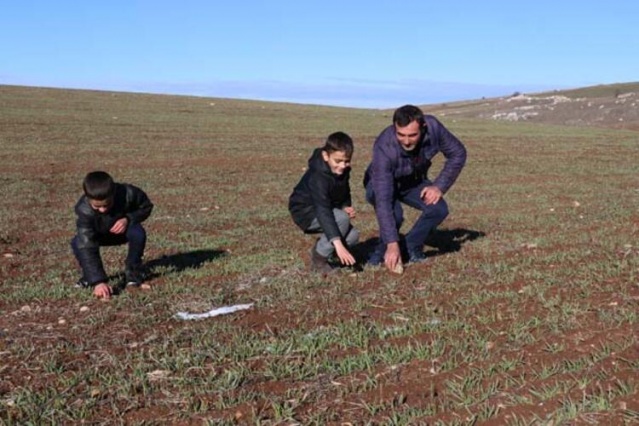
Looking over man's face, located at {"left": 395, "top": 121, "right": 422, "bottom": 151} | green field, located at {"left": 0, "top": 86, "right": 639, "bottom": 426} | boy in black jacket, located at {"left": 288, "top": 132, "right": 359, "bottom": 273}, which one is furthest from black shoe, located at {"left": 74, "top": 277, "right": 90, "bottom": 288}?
man's face, located at {"left": 395, "top": 121, "right": 422, "bottom": 151}

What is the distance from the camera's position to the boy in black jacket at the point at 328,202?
249 inches

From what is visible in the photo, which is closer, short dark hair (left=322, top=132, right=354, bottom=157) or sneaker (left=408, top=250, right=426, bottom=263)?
short dark hair (left=322, top=132, right=354, bottom=157)

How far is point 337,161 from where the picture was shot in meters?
6.36

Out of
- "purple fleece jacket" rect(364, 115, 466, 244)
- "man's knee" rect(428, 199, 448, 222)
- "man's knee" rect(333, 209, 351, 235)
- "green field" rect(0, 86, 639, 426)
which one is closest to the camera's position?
"green field" rect(0, 86, 639, 426)

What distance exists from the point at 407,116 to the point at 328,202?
976 millimetres

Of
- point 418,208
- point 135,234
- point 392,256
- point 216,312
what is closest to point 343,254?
point 392,256

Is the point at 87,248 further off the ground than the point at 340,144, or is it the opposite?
the point at 340,144

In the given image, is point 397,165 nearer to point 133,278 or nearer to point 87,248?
point 133,278

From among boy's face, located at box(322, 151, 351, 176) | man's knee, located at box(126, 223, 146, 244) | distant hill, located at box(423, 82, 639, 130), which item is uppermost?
boy's face, located at box(322, 151, 351, 176)

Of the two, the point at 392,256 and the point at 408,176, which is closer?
the point at 392,256

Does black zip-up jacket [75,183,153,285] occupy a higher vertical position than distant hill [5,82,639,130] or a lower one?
higher

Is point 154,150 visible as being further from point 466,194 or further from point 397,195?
point 397,195

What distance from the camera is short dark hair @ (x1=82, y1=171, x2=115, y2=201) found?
6008 millimetres

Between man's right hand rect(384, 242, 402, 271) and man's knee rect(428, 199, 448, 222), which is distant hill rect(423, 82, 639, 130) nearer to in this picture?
man's knee rect(428, 199, 448, 222)
